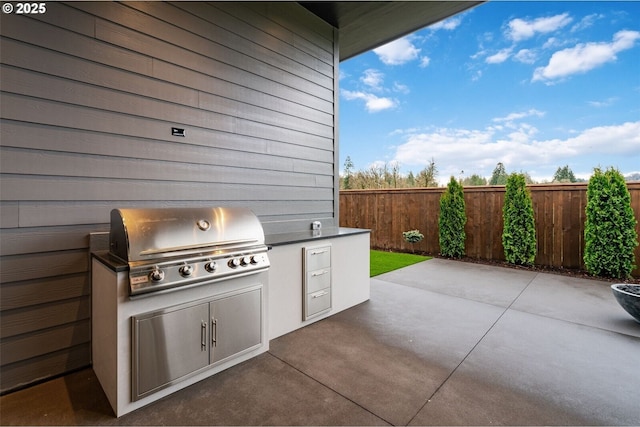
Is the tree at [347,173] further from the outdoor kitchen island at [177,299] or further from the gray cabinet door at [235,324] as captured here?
the gray cabinet door at [235,324]

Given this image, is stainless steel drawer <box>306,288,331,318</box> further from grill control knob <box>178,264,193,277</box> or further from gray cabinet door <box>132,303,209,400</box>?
grill control knob <box>178,264,193,277</box>

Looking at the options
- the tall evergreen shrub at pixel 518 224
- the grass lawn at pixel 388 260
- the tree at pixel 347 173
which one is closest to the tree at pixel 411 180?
the tree at pixel 347 173

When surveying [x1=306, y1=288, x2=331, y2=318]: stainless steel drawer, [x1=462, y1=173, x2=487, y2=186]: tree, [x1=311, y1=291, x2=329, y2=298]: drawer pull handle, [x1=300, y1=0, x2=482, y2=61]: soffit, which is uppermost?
[x1=300, y1=0, x2=482, y2=61]: soffit

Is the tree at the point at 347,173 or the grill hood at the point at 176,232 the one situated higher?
the tree at the point at 347,173

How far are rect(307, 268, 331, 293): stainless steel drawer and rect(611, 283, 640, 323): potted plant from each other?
287cm

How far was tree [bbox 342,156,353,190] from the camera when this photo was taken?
9322 mm

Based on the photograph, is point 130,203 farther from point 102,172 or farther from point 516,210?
point 516,210

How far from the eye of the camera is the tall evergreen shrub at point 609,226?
162 inches

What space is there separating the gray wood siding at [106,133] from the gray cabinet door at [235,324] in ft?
3.22

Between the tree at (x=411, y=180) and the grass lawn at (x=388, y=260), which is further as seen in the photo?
the tree at (x=411, y=180)

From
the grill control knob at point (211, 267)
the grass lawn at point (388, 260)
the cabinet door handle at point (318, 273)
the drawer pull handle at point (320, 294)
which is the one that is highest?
the grill control knob at point (211, 267)

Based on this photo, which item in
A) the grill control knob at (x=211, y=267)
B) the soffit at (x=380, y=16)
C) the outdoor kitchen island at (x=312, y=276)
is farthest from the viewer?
the soffit at (x=380, y=16)

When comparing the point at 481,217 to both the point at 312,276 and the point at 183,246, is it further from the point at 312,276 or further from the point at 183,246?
the point at 183,246

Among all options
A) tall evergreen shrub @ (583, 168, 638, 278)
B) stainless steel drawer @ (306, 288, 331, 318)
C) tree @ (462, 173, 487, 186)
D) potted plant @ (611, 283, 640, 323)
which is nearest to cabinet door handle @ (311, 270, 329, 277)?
stainless steel drawer @ (306, 288, 331, 318)
